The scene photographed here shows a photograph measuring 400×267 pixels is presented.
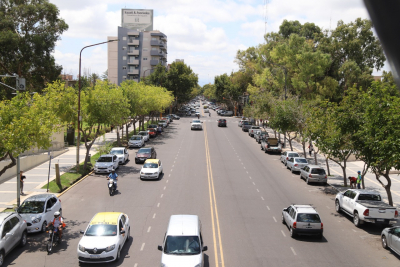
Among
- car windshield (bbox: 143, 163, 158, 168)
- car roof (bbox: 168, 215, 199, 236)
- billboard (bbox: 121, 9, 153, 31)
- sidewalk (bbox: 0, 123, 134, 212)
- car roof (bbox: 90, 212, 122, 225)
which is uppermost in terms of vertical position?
billboard (bbox: 121, 9, 153, 31)

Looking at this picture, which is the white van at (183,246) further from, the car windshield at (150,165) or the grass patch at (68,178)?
the car windshield at (150,165)

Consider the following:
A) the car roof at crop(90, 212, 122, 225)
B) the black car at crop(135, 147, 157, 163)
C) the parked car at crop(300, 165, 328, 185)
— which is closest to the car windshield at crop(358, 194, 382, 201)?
the parked car at crop(300, 165, 328, 185)

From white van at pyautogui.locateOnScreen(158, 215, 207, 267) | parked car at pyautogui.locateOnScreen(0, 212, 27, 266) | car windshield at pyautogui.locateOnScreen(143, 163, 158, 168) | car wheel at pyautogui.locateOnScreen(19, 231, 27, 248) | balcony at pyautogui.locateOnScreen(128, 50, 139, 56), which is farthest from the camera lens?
balcony at pyautogui.locateOnScreen(128, 50, 139, 56)

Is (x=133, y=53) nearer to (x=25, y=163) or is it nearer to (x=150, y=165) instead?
(x=25, y=163)

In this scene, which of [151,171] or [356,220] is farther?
[151,171]

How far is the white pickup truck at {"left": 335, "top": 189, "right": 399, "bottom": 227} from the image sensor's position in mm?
17828

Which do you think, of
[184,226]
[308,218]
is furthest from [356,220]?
[184,226]

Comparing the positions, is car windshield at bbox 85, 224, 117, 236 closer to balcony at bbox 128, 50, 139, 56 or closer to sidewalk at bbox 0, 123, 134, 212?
sidewalk at bbox 0, 123, 134, 212

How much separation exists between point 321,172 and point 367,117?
9878mm

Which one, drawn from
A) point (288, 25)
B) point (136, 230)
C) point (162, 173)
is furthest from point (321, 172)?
point (288, 25)

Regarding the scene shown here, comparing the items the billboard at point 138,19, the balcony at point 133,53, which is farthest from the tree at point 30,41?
the billboard at point 138,19

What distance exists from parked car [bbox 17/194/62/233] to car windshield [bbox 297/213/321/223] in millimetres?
12075

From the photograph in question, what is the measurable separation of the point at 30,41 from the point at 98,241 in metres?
37.6

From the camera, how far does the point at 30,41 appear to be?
43.6 meters
